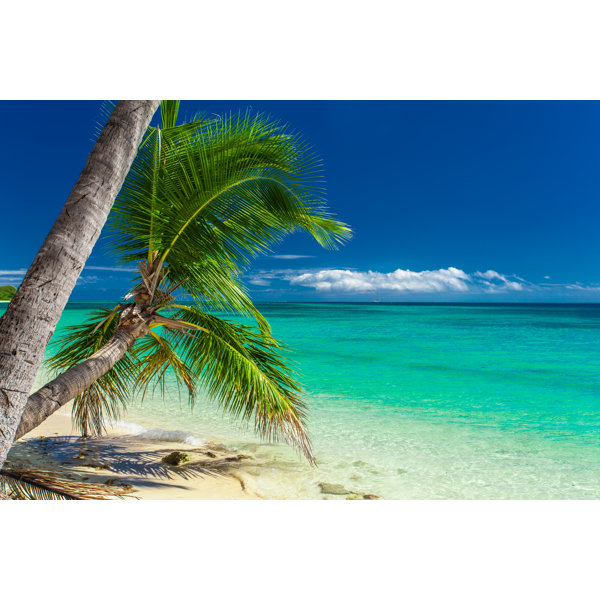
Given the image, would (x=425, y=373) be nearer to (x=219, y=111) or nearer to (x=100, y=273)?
(x=100, y=273)

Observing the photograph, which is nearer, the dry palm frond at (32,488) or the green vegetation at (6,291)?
Result: the dry palm frond at (32,488)

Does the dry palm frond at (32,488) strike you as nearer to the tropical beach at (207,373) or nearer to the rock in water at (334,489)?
the tropical beach at (207,373)

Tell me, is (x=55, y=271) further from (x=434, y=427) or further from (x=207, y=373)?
(x=434, y=427)

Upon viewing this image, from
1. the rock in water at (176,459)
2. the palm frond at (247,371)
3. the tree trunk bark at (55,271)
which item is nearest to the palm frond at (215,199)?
the palm frond at (247,371)

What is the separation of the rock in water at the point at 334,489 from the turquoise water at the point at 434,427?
8 centimetres

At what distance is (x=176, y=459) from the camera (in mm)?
4578

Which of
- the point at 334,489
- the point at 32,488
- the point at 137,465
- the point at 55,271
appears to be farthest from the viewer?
the point at 137,465

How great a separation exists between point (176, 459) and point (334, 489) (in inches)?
65.6

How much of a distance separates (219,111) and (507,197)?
3860 cm

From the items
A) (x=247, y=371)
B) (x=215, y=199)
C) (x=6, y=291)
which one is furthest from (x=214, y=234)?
(x=6, y=291)

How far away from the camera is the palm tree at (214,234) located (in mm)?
3342

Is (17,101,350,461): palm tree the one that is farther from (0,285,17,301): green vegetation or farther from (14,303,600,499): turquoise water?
(14,303,600,499): turquoise water

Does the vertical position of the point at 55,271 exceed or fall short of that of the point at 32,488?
it exceeds it
